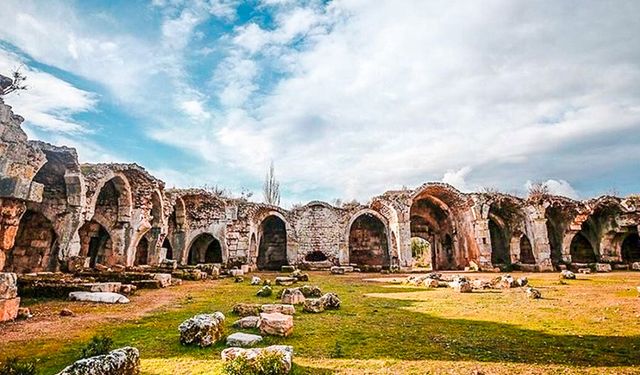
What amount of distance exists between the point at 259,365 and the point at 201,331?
4.30ft

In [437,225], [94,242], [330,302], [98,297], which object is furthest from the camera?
[437,225]

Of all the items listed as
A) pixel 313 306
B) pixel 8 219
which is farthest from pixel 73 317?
pixel 313 306

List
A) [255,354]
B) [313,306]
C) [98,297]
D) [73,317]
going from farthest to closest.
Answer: [98,297] < [313,306] < [73,317] < [255,354]

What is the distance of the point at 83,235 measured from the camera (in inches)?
687

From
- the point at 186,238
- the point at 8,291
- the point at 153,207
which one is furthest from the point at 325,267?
the point at 8,291

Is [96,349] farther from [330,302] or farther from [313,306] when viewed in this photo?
[330,302]

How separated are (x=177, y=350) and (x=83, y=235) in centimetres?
1701

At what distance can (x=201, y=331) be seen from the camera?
3895mm

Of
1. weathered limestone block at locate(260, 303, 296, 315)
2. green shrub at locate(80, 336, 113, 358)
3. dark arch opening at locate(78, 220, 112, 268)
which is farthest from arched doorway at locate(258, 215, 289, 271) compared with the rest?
green shrub at locate(80, 336, 113, 358)

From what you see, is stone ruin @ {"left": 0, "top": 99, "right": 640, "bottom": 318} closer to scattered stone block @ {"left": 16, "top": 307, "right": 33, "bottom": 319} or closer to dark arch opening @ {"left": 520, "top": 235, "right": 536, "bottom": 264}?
dark arch opening @ {"left": 520, "top": 235, "right": 536, "bottom": 264}

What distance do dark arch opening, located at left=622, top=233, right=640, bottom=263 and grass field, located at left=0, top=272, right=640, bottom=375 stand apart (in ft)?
75.4

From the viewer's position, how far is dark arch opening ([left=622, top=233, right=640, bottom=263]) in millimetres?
24672

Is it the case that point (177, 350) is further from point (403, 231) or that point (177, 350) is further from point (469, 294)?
point (403, 231)

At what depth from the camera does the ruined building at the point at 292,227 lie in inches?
532
